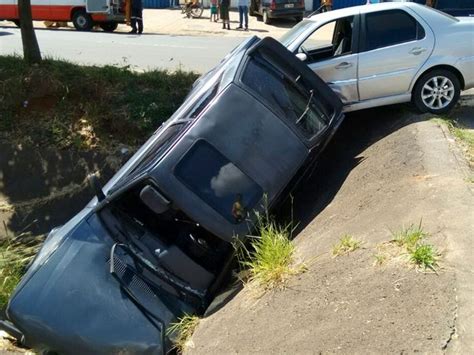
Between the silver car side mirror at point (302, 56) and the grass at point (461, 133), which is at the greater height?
the silver car side mirror at point (302, 56)

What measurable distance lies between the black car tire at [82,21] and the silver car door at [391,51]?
17.0 metres

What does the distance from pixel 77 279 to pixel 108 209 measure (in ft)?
2.17

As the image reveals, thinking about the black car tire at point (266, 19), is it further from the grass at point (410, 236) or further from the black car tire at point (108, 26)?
the grass at point (410, 236)

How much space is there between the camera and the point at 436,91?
7.18m

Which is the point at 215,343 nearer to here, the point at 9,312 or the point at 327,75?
the point at 9,312

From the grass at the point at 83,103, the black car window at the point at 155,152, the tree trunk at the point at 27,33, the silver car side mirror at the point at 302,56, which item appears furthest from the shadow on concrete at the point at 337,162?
the tree trunk at the point at 27,33

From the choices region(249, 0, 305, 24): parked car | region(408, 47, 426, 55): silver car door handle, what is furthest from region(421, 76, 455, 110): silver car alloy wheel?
region(249, 0, 305, 24): parked car

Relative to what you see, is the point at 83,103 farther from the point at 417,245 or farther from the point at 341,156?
the point at 417,245

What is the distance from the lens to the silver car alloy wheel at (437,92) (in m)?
7.17

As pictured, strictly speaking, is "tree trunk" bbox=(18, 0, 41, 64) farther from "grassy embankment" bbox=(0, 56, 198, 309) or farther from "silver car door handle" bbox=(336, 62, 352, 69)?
"silver car door handle" bbox=(336, 62, 352, 69)

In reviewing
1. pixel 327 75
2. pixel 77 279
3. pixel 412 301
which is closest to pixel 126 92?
pixel 327 75

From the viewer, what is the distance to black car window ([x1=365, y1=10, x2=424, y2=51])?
714 centimetres

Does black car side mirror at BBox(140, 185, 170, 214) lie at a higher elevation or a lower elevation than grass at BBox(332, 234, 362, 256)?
higher

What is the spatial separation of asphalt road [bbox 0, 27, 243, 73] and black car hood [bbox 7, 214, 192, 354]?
7.86 m
